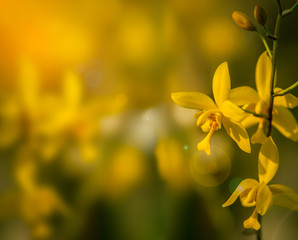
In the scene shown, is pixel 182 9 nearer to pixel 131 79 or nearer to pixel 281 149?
pixel 131 79

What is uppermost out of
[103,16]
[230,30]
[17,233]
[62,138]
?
[103,16]

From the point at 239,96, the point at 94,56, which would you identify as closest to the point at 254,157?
the point at 239,96

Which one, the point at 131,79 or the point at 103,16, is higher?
the point at 103,16

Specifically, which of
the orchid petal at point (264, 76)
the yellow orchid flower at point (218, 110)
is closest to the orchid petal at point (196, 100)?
the yellow orchid flower at point (218, 110)

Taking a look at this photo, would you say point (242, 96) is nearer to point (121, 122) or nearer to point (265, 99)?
point (265, 99)

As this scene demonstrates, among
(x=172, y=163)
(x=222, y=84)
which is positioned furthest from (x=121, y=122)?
(x=222, y=84)

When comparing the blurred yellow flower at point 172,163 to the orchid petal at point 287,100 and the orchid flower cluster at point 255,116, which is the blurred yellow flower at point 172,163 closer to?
the orchid flower cluster at point 255,116

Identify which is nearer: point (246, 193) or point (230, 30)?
point (246, 193)
